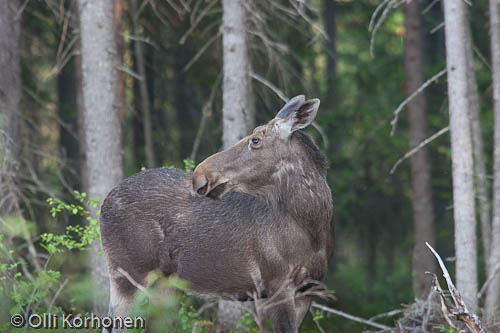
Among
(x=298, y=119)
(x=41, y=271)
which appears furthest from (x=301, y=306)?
(x=41, y=271)

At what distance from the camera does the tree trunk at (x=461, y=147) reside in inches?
324

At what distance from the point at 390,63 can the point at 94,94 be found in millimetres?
9519

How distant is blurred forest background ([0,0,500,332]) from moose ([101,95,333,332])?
1.99 ft

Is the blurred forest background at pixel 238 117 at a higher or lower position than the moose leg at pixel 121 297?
higher

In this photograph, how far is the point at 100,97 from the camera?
8.90 m

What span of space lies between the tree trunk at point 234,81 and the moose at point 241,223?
1.90 m

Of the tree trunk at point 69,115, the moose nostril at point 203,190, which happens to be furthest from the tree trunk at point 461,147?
the tree trunk at point 69,115

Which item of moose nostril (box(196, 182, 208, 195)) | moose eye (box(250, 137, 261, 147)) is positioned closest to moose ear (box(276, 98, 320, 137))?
moose eye (box(250, 137, 261, 147))

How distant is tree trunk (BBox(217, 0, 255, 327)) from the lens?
8867mm

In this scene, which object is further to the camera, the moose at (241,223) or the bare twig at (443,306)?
the moose at (241,223)

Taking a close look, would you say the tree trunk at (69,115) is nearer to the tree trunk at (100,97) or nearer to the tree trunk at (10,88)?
the tree trunk at (10,88)

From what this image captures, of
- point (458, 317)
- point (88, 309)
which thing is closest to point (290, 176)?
point (458, 317)

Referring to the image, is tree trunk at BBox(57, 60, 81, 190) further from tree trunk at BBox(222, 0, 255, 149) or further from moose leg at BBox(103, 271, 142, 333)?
moose leg at BBox(103, 271, 142, 333)

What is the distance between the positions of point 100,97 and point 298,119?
348cm
